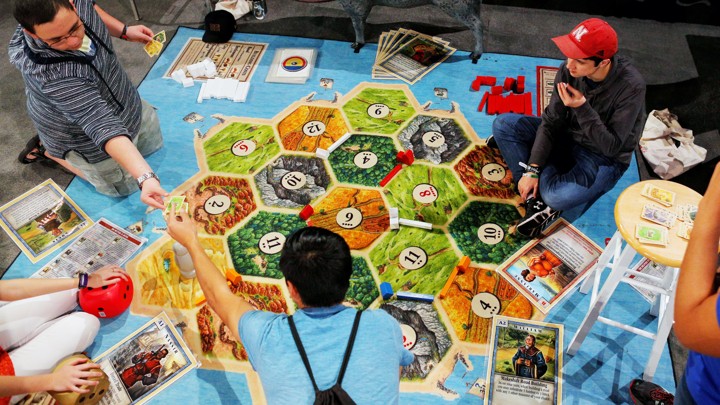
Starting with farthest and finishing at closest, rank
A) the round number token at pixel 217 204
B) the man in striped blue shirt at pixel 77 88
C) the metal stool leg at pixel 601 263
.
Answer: the round number token at pixel 217 204 < the metal stool leg at pixel 601 263 < the man in striped blue shirt at pixel 77 88

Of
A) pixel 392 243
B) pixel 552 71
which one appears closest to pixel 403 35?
pixel 552 71

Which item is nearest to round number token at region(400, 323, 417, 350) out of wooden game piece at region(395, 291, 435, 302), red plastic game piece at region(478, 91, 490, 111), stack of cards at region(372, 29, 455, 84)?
wooden game piece at region(395, 291, 435, 302)

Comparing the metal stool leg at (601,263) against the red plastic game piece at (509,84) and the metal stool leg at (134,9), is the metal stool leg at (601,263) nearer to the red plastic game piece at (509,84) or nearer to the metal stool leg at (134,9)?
the red plastic game piece at (509,84)

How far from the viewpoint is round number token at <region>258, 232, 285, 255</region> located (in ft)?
10.6

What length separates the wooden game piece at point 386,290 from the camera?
2.96 m

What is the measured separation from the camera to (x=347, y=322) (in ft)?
5.73

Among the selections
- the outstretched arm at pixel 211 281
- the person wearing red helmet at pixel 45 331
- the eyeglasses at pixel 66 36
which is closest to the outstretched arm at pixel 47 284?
the person wearing red helmet at pixel 45 331

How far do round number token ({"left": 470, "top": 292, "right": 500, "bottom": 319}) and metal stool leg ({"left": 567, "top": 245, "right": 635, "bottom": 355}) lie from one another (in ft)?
1.36

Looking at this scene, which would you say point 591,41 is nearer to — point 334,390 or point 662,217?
point 662,217

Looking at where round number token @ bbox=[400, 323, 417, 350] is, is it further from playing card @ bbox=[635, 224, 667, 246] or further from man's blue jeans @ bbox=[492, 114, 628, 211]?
playing card @ bbox=[635, 224, 667, 246]

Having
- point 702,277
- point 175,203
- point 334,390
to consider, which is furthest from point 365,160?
point 702,277

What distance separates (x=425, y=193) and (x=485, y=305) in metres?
0.83

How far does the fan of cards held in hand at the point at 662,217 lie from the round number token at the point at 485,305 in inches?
37.1

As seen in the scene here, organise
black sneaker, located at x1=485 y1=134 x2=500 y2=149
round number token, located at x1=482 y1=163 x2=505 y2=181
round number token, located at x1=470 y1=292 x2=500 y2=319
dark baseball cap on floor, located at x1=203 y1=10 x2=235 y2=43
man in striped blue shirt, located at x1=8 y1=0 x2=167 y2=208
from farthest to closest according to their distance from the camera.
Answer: dark baseball cap on floor, located at x1=203 y1=10 x2=235 y2=43
black sneaker, located at x1=485 y1=134 x2=500 y2=149
round number token, located at x1=482 y1=163 x2=505 y2=181
round number token, located at x1=470 y1=292 x2=500 y2=319
man in striped blue shirt, located at x1=8 y1=0 x2=167 y2=208
